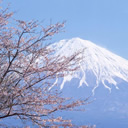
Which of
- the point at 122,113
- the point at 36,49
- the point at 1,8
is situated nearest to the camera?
the point at 36,49

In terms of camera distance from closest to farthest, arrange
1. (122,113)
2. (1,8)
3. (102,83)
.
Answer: (1,8), (122,113), (102,83)

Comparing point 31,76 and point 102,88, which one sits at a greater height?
point 102,88

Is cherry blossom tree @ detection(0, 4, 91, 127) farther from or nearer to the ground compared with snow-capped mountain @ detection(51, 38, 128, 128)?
nearer to the ground

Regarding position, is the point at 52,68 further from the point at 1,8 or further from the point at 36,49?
the point at 1,8

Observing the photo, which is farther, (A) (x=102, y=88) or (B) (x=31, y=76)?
(A) (x=102, y=88)

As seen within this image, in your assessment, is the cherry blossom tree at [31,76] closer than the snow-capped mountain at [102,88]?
Yes

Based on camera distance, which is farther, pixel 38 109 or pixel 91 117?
pixel 91 117

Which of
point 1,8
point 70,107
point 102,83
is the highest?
point 102,83

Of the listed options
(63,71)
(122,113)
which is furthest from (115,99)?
(63,71)

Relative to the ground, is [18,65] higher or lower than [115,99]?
lower

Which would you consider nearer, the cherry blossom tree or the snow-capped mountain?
the cherry blossom tree

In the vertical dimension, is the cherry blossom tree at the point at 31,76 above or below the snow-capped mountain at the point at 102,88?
below

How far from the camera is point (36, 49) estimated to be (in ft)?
14.7

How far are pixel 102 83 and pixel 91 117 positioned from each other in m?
23.8
